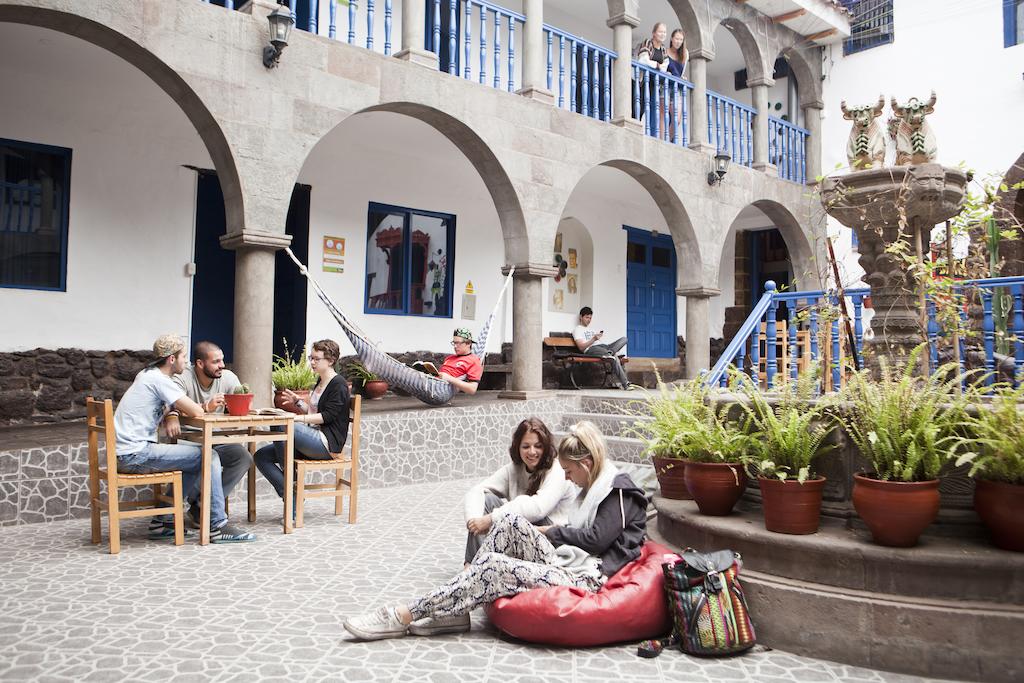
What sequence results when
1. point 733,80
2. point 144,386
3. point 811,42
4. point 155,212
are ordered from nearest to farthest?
point 144,386 < point 155,212 < point 811,42 < point 733,80

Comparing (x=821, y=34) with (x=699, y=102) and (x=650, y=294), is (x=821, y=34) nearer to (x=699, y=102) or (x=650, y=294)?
(x=699, y=102)

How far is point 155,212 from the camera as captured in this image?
7.93 m

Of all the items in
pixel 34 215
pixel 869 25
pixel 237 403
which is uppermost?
pixel 869 25

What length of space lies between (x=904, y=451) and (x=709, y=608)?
969 mm

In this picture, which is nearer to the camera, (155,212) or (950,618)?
(950,618)

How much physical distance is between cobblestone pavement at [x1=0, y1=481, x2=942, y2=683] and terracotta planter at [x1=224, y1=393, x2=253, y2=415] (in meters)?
0.80

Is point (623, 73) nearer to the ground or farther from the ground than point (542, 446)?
farther from the ground

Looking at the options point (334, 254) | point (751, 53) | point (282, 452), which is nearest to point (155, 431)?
point (282, 452)

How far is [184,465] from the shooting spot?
4719mm

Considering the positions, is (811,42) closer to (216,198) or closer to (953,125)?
(953,125)

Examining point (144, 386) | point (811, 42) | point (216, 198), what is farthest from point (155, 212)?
point (811, 42)

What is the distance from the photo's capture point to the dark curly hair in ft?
12.1

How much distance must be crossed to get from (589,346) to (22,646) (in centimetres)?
791

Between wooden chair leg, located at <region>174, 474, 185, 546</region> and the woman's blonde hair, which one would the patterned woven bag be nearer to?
the woman's blonde hair
